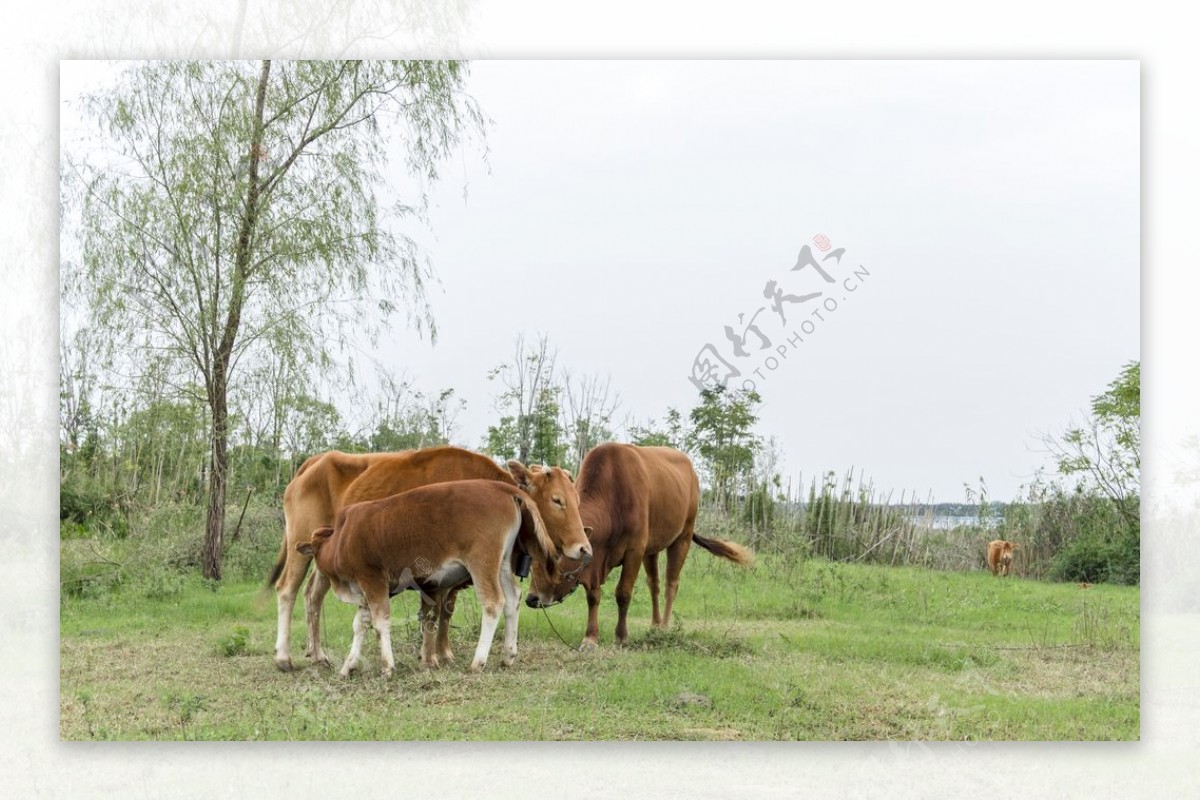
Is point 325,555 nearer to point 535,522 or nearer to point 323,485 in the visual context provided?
point 323,485

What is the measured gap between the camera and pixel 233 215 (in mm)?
8539

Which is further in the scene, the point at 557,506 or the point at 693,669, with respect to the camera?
the point at 693,669

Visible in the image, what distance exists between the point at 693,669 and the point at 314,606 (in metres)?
2.31

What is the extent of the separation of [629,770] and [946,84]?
4511 millimetres

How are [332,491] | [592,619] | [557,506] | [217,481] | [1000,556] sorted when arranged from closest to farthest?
[557,506], [332,491], [592,619], [217,481], [1000,556]

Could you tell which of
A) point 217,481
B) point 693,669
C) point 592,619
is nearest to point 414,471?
point 217,481

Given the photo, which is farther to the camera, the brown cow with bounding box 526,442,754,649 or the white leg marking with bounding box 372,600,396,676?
the brown cow with bounding box 526,442,754,649

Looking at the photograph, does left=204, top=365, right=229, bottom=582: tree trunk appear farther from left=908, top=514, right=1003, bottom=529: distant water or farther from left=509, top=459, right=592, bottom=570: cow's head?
left=908, top=514, right=1003, bottom=529: distant water

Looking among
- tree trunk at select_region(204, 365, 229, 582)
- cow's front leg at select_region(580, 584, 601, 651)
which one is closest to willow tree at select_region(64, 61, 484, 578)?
→ tree trunk at select_region(204, 365, 229, 582)

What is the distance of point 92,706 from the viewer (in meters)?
7.84

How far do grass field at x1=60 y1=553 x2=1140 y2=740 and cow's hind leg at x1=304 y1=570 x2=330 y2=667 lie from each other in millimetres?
100

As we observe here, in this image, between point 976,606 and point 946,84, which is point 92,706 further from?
point 946,84

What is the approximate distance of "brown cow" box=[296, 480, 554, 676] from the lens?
7672 millimetres

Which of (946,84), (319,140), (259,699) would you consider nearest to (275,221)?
(319,140)
